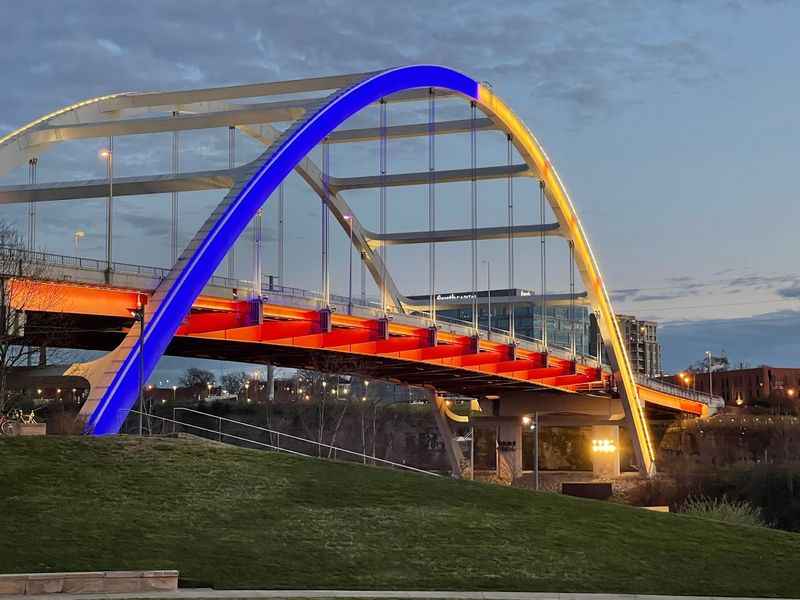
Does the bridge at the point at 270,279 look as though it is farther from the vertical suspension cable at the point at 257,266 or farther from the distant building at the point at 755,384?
the distant building at the point at 755,384

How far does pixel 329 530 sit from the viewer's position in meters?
19.1

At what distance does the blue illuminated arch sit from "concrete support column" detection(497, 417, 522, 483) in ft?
166

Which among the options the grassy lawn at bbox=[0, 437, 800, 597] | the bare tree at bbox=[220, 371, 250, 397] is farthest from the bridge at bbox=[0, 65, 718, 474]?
the bare tree at bbox=[220, 371, 250, 397]

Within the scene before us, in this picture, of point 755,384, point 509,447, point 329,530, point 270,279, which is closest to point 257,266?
point 270,279

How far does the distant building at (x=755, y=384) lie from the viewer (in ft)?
519

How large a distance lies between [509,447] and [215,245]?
60.1m

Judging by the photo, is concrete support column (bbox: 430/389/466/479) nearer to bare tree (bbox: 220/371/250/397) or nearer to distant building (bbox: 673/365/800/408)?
distant building (bbox: 673/365/800/408)

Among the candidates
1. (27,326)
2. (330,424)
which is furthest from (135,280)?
(330,424)

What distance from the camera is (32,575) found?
1460cm

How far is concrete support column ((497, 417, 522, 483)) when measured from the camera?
91125 millimetres

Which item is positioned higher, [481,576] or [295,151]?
[295,151]

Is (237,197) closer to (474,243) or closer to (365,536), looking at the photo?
(365,536)

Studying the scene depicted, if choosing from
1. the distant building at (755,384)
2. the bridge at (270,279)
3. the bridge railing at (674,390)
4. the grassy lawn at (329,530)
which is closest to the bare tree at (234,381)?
the distant building at (755,384)

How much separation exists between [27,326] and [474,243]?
136 ft
